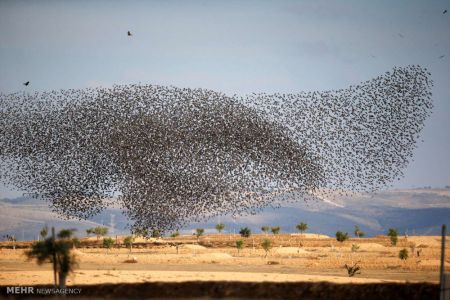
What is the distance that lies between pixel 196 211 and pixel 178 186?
4330mm

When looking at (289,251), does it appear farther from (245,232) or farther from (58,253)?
(58,253)

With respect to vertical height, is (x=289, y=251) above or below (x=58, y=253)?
below

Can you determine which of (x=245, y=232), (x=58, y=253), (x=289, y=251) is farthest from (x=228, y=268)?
(x=245, y=232)

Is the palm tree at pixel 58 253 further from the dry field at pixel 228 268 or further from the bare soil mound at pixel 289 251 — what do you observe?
the bare soil mound at pixel 289 251

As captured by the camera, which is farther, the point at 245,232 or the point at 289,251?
the point at 245,232

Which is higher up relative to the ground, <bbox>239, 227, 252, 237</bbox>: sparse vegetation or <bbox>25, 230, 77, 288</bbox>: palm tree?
<bbox>25, 230, 77, 288</bbox>: palm tree

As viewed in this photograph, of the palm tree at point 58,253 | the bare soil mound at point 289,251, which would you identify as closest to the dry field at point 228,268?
the bare soil mound at point 289,251

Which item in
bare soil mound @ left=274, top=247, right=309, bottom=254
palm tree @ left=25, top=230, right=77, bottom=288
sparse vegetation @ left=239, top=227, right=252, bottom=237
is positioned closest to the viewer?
palm tree @ left=25, top=230, right=77, bottom=288

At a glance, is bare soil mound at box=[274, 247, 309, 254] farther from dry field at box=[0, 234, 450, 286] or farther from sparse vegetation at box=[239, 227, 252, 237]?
sparse vegetation at box=[239, 227, 252, 237]

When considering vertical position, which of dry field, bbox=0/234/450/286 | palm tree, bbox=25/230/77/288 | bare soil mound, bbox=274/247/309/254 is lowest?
bare soil mound, bbox=274/247/309/254

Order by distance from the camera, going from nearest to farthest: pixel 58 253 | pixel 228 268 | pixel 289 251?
pixel 58 253 → pixel 228 268 → pixel 289 251

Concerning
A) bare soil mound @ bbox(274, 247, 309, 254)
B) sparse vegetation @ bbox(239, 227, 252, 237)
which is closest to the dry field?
bare soil mound @ bbox(274, 247, 309, 254)

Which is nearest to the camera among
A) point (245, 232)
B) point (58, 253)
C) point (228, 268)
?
point (58, 253)

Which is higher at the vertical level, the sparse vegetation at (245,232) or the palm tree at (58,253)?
the palm tree at (58,253)
